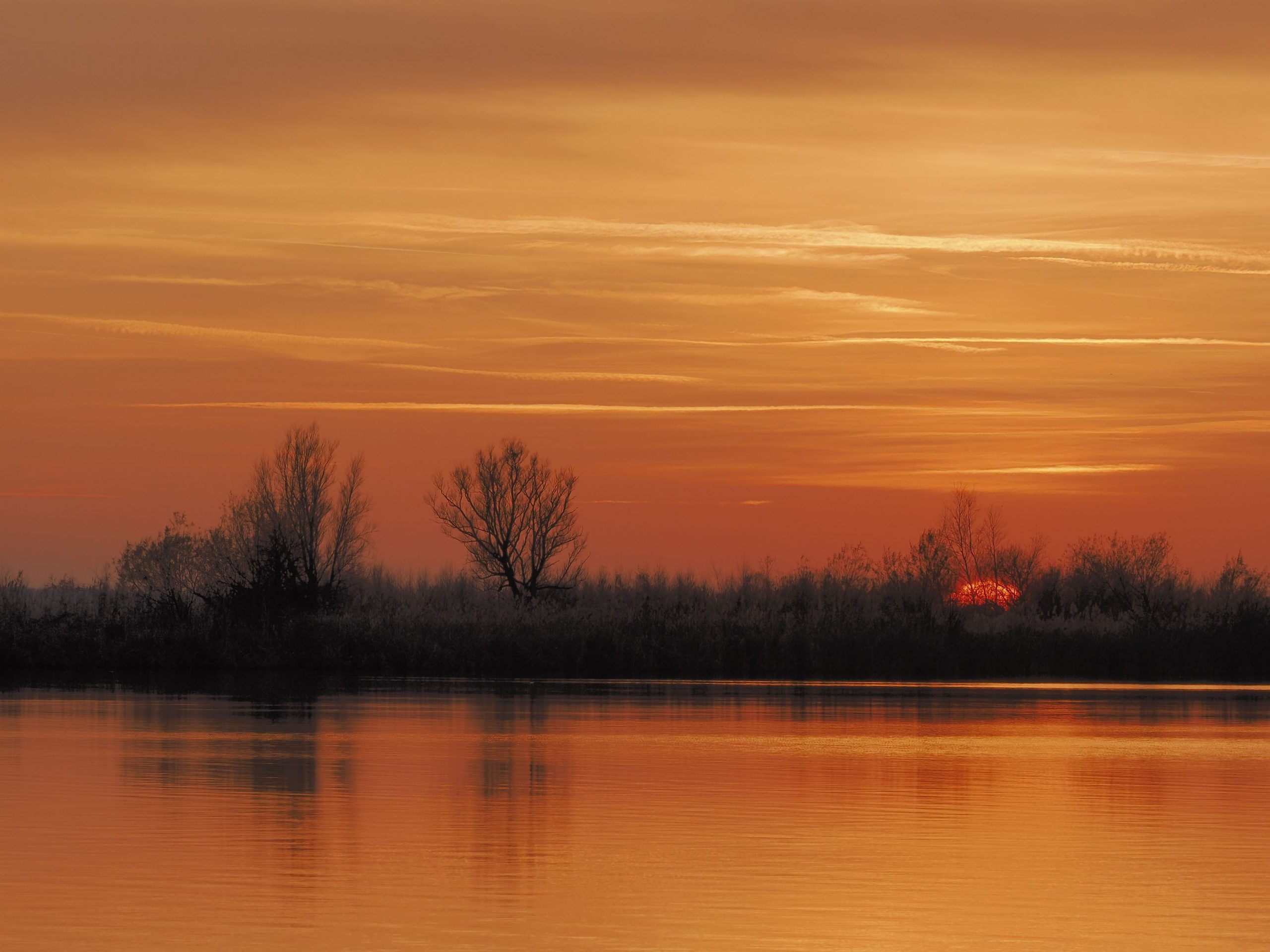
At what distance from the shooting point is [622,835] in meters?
16.6

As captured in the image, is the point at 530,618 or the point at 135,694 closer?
the point at 135,694

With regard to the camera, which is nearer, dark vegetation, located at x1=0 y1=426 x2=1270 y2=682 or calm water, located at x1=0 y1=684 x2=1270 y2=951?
calm water, located at x1=0 y1=684 x2=1270 y2=951

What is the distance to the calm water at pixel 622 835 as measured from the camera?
12.3m

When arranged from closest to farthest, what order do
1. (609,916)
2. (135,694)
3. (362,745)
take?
(609,916) → (362,745) → (135,694)

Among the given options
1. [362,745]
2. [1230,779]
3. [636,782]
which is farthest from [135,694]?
[1230,779]

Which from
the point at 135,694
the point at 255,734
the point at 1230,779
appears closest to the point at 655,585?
the point at 135,694

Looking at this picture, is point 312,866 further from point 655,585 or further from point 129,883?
point 655,585

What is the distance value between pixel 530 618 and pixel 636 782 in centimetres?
3341

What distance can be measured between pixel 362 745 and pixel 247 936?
1366 centimetres

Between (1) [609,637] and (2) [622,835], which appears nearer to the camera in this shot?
(2) [622,835]

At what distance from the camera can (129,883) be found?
44.6ft

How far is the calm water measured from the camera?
40.3 ft

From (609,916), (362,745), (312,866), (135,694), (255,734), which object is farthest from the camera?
(135,694)

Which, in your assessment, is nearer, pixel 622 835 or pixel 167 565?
pixel 622 835
